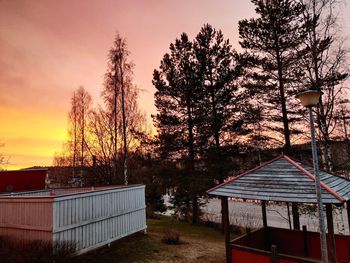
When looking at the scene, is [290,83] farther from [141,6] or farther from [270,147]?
[141,6]

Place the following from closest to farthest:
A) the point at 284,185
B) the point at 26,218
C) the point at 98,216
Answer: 1. the point at 284,185
2. the point at 26,218
3. the point at 98,216

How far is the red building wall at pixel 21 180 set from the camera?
13.4 m

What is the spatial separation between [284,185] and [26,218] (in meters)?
7.82

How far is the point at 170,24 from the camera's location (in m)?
14.0

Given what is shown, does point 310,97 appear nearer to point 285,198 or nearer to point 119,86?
point 285,198

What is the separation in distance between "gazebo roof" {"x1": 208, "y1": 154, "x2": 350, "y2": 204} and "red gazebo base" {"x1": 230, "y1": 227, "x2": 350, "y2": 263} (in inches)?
53.7

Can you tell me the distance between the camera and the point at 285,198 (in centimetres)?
584

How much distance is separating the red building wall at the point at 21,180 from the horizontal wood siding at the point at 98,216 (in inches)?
284

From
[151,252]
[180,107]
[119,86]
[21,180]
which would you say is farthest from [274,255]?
[21,180]

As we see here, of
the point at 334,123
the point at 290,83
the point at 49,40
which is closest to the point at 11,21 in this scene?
the point at 49,40

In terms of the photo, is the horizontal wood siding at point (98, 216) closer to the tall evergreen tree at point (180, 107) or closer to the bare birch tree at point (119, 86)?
the tall evergreen tree at point (180, 107)

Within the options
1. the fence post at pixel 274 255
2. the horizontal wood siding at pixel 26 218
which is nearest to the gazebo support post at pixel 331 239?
the fence post at pixel 274 255

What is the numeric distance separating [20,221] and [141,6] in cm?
1051

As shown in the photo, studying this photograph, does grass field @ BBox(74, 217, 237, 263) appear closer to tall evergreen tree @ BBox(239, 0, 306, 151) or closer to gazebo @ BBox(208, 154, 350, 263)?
gazebo @ BBox(208, 154, 350, 263)
